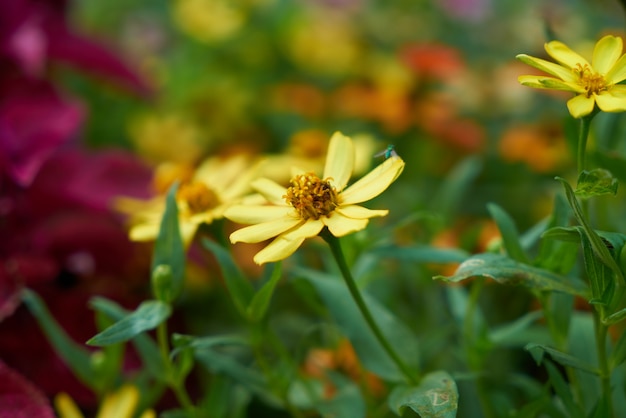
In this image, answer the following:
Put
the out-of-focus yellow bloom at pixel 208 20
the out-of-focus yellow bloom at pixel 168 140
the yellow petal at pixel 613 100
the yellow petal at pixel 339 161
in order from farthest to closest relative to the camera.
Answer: the out-of-focus yellow bloom at pixel 208 20 → the out-of-focus yellow bloom at pixel 168 140 → the yellow petal at pixel 339 161 → the yellow petal at pixel 613 100

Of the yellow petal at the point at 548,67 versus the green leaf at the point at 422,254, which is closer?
the yellow petal at the point at 548,67

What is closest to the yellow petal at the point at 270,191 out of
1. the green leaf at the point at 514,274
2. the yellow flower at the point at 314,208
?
the yellow flower at the point at 314,208

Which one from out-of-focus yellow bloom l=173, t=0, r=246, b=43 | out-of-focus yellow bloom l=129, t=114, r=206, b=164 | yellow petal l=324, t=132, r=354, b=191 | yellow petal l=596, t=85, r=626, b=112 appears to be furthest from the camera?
out-of-focus yellow bloom l=173, t=0, r=246, b=43

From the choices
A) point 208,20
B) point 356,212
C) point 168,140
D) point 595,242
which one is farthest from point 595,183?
point 208,20

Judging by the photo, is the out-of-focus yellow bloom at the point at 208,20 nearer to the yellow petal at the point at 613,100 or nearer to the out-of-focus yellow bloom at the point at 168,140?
the out-of-focus yellow bloom at the point at 168,140

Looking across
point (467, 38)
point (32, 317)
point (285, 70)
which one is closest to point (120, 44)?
point (285, 70)

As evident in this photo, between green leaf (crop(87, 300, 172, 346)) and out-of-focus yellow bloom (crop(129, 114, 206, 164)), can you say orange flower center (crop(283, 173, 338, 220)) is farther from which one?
out-of-focus yellow bloom (crop(129, 114, 206, 164))

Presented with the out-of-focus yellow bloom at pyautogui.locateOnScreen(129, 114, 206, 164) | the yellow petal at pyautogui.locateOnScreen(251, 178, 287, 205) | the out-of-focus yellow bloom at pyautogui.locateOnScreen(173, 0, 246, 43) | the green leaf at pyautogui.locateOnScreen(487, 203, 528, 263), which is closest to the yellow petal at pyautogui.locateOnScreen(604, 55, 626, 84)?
the green leaf at pyautogui.locateOnScreen(487, 203, 528, 263)
